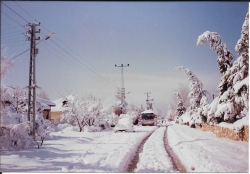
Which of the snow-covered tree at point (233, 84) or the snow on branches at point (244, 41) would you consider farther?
the snow on branches at point (244, 41)

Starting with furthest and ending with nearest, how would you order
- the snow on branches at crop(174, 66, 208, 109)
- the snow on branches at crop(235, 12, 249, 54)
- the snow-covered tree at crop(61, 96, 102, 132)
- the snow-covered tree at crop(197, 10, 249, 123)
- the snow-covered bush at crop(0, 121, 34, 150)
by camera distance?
the snow on branches at crop(174, 66, 208, 109) → the snow-covered tree at crop(61, 96, 102, 132) → the snow on branches at crop(235, 12, 249, 54) → the snow-covered tree at crop(197, 10, 249, 123) → the snow-covered bush at crop(0, 121, 34, 150)

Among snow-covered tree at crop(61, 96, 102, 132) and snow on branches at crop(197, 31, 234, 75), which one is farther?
snow-covered tree at crop(61, 96, 102, 132)

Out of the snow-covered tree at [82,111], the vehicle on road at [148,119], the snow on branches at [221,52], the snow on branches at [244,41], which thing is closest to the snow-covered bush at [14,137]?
the snow on branches at [244,41]

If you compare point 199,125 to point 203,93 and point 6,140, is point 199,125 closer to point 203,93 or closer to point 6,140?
point 203,93

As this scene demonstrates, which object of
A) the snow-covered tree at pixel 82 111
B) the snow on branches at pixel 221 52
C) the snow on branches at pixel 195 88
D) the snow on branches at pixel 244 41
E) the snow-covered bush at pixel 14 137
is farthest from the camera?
the snow on branches at pixel 195 88

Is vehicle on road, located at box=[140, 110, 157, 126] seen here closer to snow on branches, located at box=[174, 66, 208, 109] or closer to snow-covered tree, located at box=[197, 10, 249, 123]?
snow on branches, located at box=[174, 66, 208, 109]

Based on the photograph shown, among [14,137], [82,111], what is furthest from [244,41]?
[82,111]

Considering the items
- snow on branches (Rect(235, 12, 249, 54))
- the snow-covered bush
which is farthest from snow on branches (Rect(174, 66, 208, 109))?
the snow-covered bush

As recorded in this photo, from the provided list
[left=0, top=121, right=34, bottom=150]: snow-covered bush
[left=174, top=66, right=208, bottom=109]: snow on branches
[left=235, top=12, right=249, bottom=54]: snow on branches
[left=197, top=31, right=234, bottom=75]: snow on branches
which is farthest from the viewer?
[left=174, top=66, right=208, bottom=109]: snow on branches

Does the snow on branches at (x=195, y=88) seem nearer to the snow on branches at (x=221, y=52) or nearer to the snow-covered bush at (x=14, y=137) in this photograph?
the snow on branches at (x=221, y=52)

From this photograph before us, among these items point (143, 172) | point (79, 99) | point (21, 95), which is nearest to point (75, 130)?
point (79, 99)

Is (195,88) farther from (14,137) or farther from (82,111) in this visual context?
(14,137)

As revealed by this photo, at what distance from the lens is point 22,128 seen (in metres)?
9.69

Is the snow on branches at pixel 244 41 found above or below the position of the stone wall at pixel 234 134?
above
